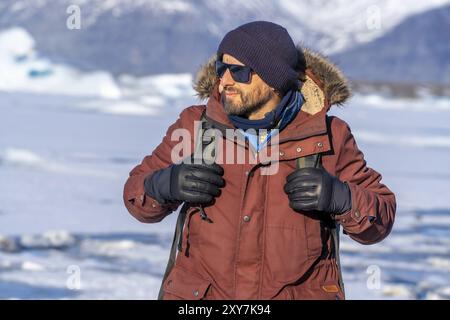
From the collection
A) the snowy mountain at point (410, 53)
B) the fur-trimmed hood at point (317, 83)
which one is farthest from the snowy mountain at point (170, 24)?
the fur-trimmed hood at point (317, 83)

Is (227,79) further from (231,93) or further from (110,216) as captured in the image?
(110,216)

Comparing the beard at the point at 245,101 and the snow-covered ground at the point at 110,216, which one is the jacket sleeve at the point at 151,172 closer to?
the beard at the point at 245,101

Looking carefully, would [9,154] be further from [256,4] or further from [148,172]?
[256,4]

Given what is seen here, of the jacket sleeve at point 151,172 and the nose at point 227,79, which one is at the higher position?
the nose at point 227,79

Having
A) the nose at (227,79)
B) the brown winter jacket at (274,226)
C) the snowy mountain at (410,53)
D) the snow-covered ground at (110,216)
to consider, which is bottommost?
the brown winter jacket at (274,226)

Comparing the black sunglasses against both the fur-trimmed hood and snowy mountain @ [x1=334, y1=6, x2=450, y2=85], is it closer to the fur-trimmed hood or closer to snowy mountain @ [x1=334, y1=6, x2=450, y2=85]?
the fur-trimmed hood

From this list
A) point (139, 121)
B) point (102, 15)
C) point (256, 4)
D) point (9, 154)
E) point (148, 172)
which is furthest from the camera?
point (256, 4)

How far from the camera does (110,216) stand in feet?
27.1

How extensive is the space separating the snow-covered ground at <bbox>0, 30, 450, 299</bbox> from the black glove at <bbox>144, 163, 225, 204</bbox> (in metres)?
2.80

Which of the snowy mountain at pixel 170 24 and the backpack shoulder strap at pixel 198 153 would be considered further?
the snowy mountain at pixel 170 24

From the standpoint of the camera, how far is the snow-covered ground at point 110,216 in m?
5.89

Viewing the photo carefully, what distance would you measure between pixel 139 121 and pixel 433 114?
11205 mm
